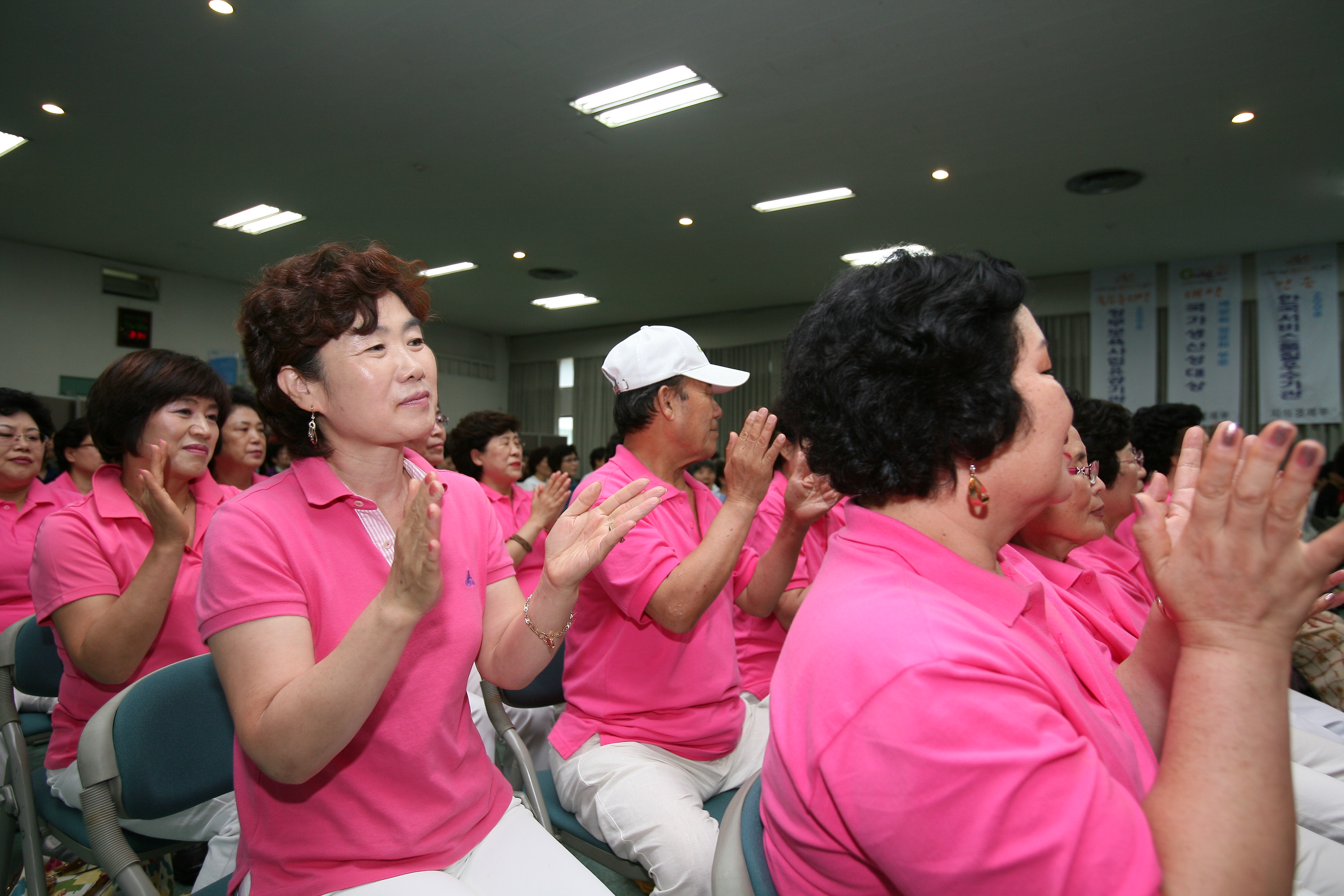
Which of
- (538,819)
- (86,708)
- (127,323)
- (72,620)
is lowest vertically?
(538,819)

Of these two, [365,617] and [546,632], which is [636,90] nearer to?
[546,632]

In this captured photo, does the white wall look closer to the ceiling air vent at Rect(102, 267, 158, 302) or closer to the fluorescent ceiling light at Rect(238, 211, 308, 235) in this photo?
the ceiling air vent at Rect(102, 267, 158, 302)

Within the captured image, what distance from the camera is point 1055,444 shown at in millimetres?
966

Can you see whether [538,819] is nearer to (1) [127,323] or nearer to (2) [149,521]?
(2) [149,521]

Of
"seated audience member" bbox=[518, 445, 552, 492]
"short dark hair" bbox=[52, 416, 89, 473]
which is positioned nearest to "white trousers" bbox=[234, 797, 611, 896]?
"short dark hair" bbox=[52, 416, 89, 473]

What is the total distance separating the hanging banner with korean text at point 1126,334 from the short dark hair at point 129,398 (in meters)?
8.58

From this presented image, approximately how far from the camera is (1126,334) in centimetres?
805

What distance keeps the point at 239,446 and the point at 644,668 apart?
2176 millimetres

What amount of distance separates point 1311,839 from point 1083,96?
14.9 ft

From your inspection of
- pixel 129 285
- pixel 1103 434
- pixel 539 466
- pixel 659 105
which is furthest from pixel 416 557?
pixel 129 285

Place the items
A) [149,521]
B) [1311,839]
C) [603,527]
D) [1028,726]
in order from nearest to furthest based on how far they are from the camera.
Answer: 1. [1028,726]
2. [603,527]
3. [1311,839]
4. [149,521]

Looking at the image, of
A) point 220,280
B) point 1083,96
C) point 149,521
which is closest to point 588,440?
point 220,280

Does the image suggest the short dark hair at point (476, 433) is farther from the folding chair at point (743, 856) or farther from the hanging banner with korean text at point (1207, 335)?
the hanging banner with korean text at point (1207, 335)

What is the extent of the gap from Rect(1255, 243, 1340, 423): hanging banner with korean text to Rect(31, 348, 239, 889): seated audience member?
8.84 metres
